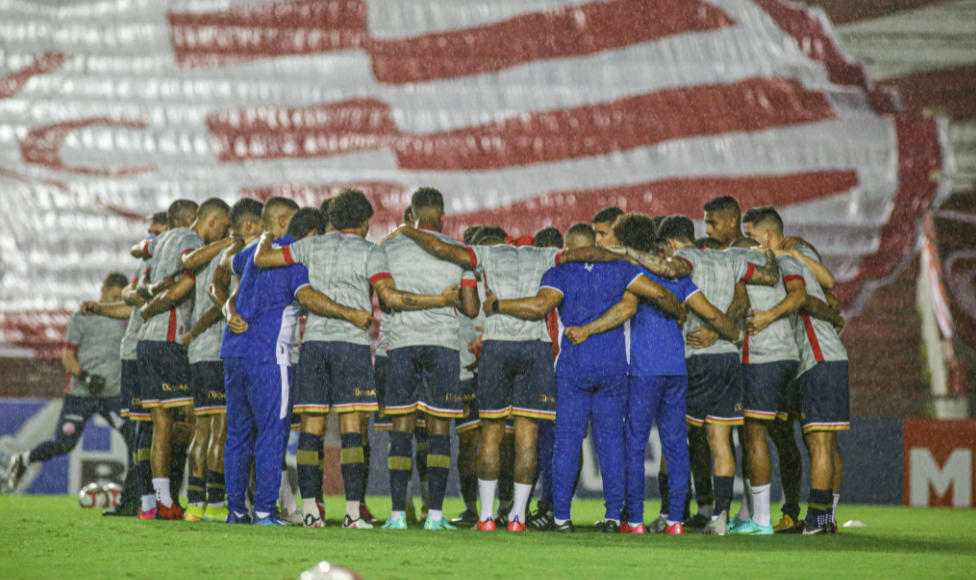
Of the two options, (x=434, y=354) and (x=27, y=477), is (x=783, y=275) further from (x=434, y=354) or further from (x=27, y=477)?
(x=27, y=477)

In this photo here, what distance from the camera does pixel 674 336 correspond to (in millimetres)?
6523

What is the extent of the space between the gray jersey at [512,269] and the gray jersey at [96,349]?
390cm

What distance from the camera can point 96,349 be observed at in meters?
9.16

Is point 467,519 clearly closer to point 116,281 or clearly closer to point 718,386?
point 718,386

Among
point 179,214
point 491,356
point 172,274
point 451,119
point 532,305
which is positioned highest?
point 451,119

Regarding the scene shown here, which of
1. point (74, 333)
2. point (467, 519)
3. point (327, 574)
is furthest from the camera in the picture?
point (74, 333)

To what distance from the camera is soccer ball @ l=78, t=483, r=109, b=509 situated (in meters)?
8.23

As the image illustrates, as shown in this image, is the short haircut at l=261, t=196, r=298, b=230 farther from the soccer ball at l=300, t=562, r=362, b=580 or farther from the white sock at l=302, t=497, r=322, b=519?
the soccer ball at l=300, t=562, r=362, b=580

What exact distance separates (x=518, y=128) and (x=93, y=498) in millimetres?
6486

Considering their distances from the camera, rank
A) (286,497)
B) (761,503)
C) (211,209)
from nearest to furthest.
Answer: (761,503) → (211,209) → (286,497)

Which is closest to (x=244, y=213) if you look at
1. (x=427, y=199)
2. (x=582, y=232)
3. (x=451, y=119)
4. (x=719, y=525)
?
(x=427, y=199)

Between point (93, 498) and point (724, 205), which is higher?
point (724, 205)

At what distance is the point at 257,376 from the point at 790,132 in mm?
8401

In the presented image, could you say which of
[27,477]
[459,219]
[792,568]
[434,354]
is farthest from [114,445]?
[792,568]
